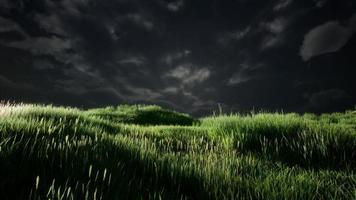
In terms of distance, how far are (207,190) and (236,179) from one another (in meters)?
0.39

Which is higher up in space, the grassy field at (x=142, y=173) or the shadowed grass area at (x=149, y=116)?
the shadowed grass area at (x=149, y=116)

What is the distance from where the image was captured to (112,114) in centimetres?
1515

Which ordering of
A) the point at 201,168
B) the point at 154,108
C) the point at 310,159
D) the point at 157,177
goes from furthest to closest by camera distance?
the point at 154,108 < the point at 310,159 < the point at 201,168 < the point at 157,177

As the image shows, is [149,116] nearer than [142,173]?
No

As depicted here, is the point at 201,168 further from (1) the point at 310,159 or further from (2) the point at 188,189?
(1) the point at 310,159

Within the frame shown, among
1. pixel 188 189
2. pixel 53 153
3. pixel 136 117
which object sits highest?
pixel 136 117

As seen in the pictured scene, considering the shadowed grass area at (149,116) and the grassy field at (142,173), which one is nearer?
the grassy field at (142,173)

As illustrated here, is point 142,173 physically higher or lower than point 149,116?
lower

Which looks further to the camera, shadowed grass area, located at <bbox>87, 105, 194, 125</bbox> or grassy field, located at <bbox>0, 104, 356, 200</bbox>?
shadowed grass area, located at <bbox>87, 105, 194, 125</bbox>

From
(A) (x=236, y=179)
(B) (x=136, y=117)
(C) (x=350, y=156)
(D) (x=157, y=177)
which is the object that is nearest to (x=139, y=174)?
(D) (x=157, y=177)

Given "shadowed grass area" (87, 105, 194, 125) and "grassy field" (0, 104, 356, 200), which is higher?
"shadowed grass area" (87, 105, 194, 125)

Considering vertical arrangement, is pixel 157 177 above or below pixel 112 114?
below

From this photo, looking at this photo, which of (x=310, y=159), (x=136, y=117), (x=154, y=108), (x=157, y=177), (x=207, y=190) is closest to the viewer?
Answer: (x=207, y=190)

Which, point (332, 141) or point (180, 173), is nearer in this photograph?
point (180, 173)
